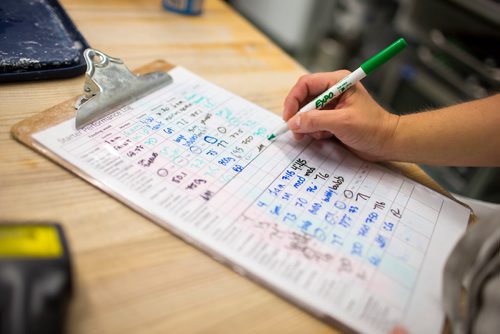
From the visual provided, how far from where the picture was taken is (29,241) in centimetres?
29

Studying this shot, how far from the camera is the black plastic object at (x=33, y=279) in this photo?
25cm

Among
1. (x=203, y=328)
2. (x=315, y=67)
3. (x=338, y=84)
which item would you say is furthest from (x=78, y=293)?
(x=315, y=67)

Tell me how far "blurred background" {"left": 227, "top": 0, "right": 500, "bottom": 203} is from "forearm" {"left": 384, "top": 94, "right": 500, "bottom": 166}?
509 mm

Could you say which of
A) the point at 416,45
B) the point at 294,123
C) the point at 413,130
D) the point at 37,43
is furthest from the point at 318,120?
the point at 416,45

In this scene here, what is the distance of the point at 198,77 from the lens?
615 millimetres

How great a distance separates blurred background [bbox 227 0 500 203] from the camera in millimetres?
1236

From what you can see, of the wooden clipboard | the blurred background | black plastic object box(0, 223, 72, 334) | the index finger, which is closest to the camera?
black plastic object box(0, 223, 72, 334)

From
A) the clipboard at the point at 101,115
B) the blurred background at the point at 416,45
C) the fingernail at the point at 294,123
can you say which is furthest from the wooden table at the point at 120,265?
the blurred background at the point at 416,45

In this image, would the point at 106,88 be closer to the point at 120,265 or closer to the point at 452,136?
the point at 120,265

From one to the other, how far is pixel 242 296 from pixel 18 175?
10.2 inches

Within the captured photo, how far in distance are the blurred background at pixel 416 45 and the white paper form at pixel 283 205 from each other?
2.08 ft

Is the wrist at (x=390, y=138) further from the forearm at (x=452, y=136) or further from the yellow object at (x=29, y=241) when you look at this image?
the yellow object at (x=29, y=241)

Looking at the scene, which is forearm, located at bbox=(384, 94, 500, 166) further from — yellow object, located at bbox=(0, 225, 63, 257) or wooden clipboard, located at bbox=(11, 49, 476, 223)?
yellow object, located at bbox=(0, 225, 63, 257)

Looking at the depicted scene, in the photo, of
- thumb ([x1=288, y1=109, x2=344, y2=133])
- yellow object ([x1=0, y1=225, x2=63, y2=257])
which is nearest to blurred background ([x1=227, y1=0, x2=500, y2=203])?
thumb ([x1=288, y1=109, x2=344, y2=133])
